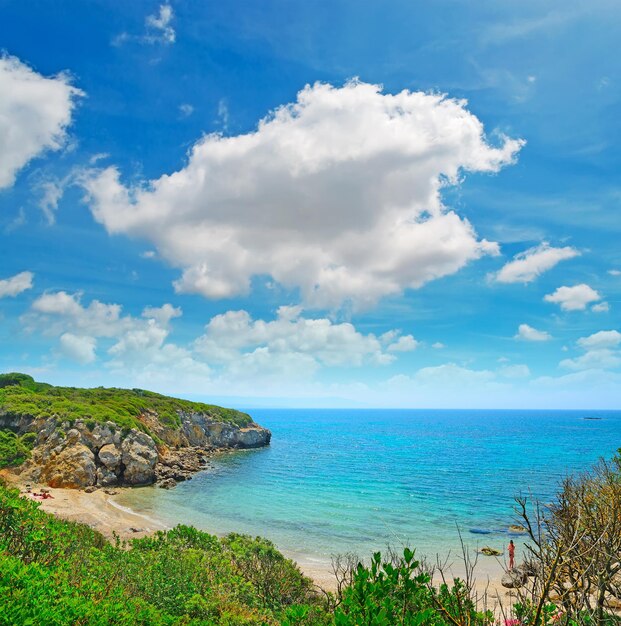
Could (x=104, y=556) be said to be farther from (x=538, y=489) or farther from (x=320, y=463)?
(x=320, y=463)

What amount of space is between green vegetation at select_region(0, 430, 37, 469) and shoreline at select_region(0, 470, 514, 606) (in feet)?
5.04

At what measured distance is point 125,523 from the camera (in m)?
32.5

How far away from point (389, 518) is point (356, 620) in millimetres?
37993

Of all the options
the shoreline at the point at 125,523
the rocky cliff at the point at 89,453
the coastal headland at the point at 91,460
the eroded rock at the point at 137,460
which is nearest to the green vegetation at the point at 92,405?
the coastal headland at the point at 91,460

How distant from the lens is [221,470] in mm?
63094

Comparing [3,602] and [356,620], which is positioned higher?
[356,620]

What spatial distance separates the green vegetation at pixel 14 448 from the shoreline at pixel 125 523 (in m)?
1.54

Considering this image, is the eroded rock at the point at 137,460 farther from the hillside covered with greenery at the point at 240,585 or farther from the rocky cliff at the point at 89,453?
the hillside covered with greenery at the point at 240,585

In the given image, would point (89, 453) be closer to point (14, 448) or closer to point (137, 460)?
point (137, 460)

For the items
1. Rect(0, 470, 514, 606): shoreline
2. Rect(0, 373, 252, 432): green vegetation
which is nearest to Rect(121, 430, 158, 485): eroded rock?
Rect(0, 470, 514, 606): shoreline

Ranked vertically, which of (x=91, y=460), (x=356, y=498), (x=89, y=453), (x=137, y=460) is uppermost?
(x=89, y=453)

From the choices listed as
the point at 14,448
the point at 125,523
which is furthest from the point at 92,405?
the point at 125,523

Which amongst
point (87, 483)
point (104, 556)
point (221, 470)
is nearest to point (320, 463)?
point (221, 470)

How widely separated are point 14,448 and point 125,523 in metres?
21.5
